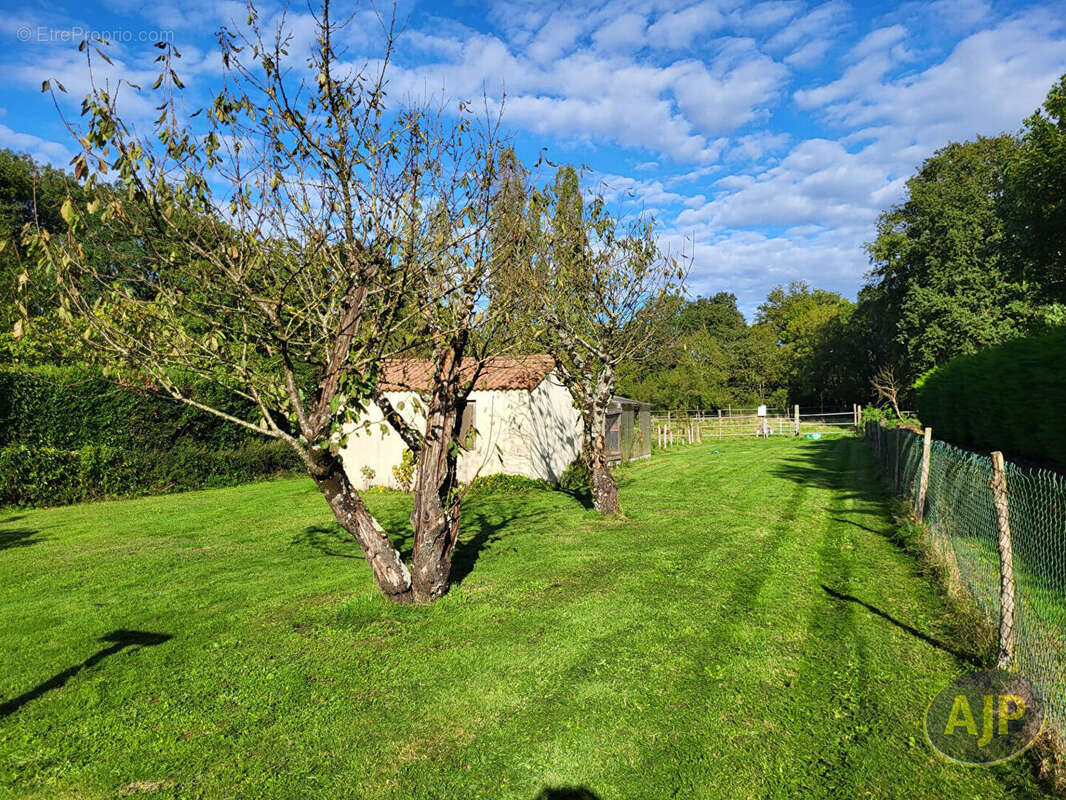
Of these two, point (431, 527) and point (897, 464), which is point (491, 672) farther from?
point (897, 464)

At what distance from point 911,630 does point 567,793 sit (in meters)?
3.93

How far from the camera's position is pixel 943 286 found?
3256cm

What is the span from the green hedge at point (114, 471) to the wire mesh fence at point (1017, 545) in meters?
16.4

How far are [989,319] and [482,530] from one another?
33896mm

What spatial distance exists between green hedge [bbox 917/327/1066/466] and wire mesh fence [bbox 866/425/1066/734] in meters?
0.82

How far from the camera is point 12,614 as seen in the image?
6.04m

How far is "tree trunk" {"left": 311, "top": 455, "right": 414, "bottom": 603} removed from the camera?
549 cm

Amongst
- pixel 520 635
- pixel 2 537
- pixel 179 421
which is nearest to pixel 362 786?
pixel 520 635

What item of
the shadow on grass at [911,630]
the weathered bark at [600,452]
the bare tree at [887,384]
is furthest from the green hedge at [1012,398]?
the bare tree at [887,384]

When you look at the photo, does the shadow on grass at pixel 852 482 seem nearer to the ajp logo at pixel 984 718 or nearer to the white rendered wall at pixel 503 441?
the ajp logo at pixel 984 718

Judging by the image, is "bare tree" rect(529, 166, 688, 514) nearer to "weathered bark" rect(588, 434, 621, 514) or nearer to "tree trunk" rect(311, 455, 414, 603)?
"weathered bark" rect(588, 434, 621, 514)

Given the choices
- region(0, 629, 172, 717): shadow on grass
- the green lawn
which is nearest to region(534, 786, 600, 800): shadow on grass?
the green lawn

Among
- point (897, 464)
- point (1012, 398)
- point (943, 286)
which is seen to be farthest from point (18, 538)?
point (943, 286)

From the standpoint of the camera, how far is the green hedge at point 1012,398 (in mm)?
7645
